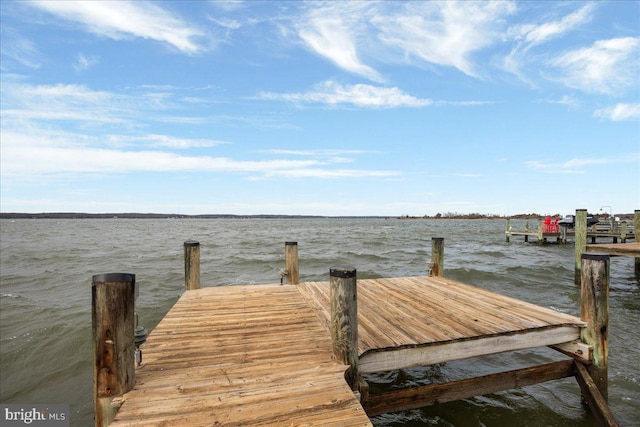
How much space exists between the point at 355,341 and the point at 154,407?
2033 mm

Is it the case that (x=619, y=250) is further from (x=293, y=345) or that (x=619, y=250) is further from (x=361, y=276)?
(x=293, y=345)

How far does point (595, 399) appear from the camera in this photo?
15.8 ft

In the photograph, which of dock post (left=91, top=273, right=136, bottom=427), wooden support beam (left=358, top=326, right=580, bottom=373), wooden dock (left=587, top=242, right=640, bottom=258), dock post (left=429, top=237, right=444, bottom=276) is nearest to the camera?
dock post (left=91, top=273, right=136, bottom=427)

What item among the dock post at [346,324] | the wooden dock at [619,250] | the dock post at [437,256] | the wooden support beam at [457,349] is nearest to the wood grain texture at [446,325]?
the wooden support beam at [457,349]

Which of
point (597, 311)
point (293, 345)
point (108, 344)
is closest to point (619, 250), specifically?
point (597, 311)

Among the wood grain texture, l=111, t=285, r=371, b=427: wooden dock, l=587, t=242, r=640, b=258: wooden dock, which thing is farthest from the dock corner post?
l=587, t=242, r=640, b=258: wooden dock

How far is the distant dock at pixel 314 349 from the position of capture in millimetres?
3113

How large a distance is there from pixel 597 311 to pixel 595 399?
1193 millimetres

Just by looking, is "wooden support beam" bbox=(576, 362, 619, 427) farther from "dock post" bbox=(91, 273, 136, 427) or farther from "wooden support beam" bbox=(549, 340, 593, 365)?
"dock post" bbox=(91, 273, 136, 427)

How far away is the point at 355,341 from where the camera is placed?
12.7ft

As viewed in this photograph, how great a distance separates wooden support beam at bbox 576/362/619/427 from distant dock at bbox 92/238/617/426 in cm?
2

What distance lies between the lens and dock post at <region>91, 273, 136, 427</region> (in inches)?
127

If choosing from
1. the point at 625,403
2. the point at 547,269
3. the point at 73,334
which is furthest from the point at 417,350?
the point at 547,269

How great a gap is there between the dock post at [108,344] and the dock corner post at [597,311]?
235 inches
